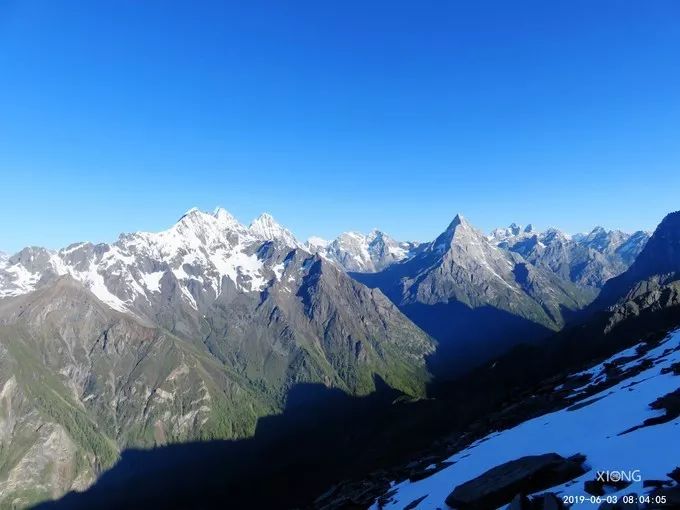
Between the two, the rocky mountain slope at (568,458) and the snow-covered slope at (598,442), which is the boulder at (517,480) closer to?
the rocky mountain slope at (568,458)

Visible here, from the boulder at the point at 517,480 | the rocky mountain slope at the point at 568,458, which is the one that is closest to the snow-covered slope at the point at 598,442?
the rocky mountain slope at the point at 568,458

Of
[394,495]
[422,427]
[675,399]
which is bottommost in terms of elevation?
[422,427]

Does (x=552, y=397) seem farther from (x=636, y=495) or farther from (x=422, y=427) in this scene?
(x=422, y=427)

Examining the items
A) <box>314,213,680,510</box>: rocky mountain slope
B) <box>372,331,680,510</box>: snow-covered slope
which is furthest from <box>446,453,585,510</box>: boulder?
<box>372,331,680,510</box>: snow-covered slope

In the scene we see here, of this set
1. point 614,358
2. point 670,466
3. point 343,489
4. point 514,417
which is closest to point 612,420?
point 670,466

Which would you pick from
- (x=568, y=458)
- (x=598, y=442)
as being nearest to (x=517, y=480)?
(x=568, y=458)

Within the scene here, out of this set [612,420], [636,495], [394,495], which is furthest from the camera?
[394,495]

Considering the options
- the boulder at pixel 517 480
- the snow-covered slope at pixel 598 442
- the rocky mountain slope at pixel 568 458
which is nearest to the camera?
the rocky mountain slope at pixel 568 458

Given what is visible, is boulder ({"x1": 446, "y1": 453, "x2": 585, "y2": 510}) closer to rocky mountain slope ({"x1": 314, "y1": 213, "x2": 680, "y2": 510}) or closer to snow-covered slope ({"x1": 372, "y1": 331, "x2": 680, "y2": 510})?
rocky mountain slope ({"x1": 314, "y1": 213, "x2": 680, "y2": 510})
